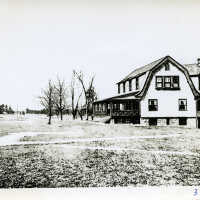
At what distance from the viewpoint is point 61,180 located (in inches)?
147

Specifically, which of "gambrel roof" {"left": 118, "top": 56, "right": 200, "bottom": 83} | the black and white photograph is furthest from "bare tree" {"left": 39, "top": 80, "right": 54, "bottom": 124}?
"gambrel roof" {"left": 118, "top": 56, "right": 200, "bottom": 83}

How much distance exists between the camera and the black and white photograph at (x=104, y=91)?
3977 mm

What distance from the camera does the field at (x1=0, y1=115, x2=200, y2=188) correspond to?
3.79m

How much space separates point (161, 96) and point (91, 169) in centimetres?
172

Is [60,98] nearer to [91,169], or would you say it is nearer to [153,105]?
[91,169]

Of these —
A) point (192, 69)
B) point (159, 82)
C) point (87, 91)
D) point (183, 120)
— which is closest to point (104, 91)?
point (87, 91)

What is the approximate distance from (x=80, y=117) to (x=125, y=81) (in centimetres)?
94

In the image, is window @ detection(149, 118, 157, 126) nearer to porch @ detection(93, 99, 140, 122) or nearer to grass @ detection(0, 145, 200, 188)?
porch @ detection(93, 99, 140, 122)

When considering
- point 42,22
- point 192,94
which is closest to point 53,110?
point 42,22

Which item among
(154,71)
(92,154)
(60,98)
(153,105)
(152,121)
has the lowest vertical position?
(92,154)

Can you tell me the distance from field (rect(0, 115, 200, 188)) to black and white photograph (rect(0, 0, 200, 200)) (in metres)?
0.02

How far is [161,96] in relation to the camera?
4.53 meters

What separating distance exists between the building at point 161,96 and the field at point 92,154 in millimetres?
181

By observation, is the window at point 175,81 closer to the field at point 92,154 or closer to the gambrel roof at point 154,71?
the gambrel roof at point 154,71
